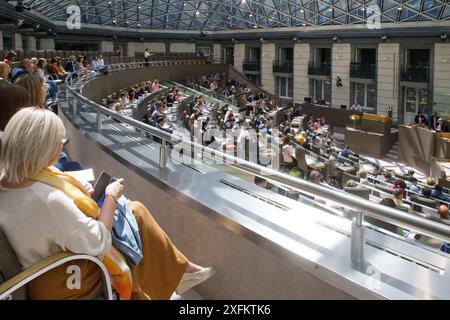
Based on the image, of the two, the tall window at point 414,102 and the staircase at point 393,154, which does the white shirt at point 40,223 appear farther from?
the tall window at point 414,102

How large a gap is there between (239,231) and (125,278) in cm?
79

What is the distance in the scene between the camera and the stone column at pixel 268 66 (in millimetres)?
47094

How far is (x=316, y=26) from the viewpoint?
41.9 metres

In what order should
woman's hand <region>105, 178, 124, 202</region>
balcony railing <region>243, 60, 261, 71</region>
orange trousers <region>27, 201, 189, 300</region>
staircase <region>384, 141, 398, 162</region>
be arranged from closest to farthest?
woman's hand <region>105, 178, 124, 202</region> → orange trousers <region>27, 201, 189, 300</region> → staircase <region>384, 141, 398, 162</region> → balcony railing <region>243, 60, 261, 71</region>

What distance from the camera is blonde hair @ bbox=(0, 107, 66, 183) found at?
2.40 metres

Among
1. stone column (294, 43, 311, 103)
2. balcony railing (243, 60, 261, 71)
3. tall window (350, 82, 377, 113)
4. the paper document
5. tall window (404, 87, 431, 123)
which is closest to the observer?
the paper document

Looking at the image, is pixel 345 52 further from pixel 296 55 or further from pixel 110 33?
pixel 110 33

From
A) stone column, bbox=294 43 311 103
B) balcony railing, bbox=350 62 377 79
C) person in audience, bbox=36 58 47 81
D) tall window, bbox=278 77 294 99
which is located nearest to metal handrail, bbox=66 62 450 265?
person in audience, bbox=36 58 47 81

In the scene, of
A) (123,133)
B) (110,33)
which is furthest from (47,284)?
(110,33)

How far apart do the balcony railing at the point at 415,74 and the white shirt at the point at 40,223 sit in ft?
113

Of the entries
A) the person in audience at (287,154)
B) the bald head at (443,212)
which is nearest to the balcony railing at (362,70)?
the person in audience at (287,154)

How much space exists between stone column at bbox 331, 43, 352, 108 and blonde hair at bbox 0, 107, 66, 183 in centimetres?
3879

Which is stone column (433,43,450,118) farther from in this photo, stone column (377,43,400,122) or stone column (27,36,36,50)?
stone column (27,36,36,50)

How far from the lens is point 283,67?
45.7 meters
